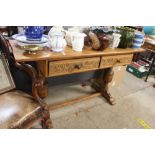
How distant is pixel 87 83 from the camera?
2.43 meters

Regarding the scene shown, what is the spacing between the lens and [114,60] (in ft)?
5.57

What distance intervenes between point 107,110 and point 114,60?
63 centimetres

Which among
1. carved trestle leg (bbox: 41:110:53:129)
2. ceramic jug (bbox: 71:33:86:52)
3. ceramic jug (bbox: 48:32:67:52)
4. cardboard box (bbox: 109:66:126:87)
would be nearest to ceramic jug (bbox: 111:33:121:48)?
ceramic jug (bbox: 71:33:86:52)

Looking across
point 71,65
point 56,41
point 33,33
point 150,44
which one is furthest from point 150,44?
point 33,33

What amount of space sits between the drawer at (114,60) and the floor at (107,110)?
0.59 m

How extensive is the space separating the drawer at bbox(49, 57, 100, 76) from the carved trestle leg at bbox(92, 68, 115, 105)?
1.70ft

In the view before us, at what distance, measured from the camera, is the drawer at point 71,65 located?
4.50 feet

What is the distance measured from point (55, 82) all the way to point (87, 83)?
53cm

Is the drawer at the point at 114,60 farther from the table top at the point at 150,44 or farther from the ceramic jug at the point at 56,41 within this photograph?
the table top at the point at 150,44

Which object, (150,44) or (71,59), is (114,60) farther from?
(150,44)

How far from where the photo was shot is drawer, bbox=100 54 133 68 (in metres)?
1.63

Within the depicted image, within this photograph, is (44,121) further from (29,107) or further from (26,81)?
(26,81)
